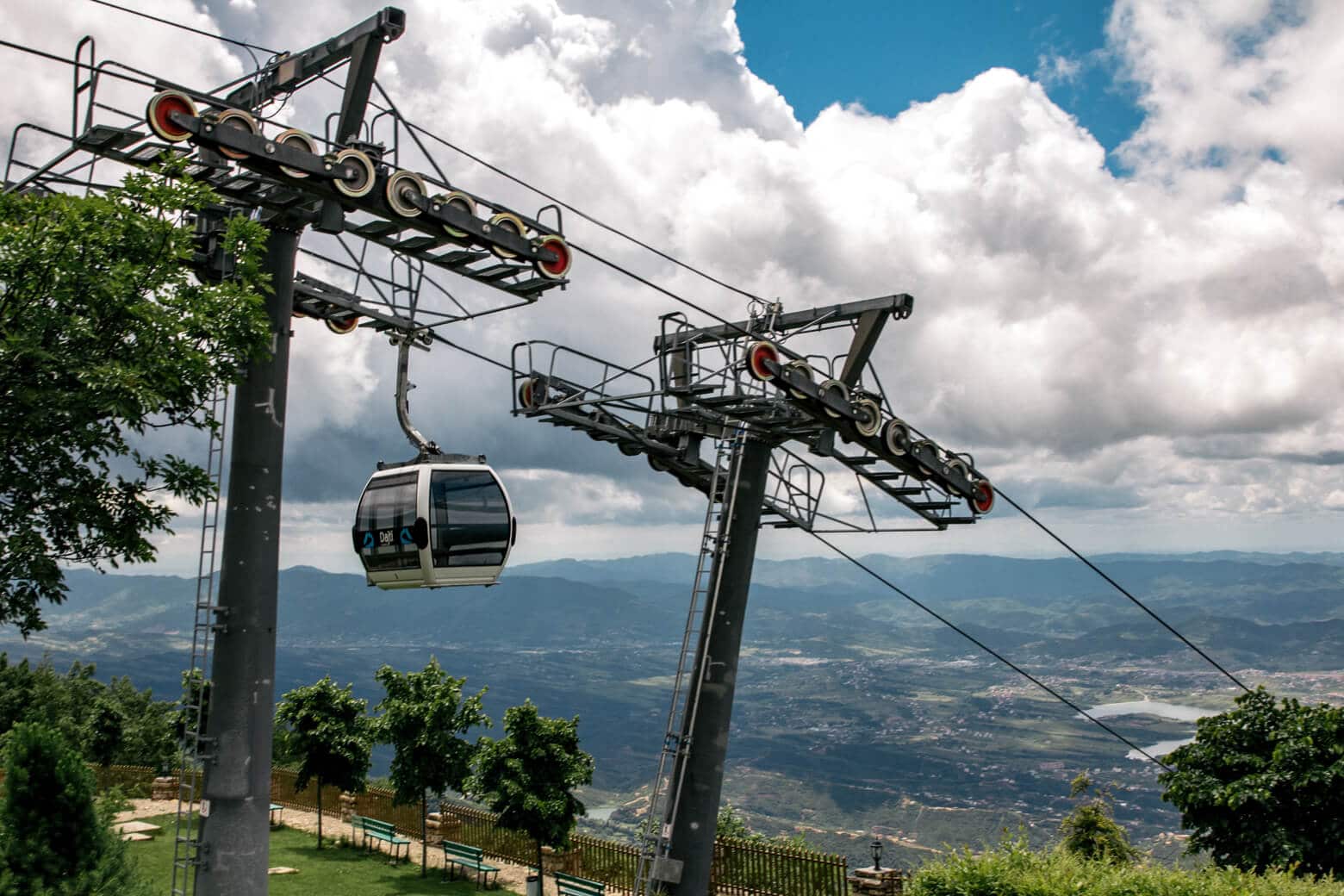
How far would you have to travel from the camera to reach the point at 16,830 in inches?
525

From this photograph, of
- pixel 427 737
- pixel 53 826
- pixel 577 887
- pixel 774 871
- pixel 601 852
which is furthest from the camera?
pixel 427 737

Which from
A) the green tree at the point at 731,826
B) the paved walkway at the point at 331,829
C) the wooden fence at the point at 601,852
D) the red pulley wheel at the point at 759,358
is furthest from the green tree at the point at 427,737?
the red pulley wheel at the point at 759,358

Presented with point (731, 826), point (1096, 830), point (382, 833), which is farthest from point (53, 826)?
point (1096, 830)

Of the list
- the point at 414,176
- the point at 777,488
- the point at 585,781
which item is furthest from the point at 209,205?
the point at 585,781

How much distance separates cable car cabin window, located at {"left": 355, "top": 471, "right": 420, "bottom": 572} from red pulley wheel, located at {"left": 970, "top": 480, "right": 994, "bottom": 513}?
970cm

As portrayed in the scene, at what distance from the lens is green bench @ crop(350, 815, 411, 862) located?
28.9 metres

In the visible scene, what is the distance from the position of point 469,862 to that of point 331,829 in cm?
787

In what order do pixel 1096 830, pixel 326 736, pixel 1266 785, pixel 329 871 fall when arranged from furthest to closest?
pixel 1096 830
pixel 326 736
pixel 329 871
pixel 1266 785

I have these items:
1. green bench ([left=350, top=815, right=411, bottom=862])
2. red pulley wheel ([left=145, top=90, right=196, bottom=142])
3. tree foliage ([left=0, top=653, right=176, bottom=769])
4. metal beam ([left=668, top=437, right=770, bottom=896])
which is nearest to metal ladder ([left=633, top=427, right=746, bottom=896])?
metal beam ([left=668, top=437, right=770, bottom=896])

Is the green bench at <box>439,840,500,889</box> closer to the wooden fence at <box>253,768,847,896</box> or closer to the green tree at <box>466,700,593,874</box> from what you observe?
the wooden fence at <box>253,768,847,896</box>

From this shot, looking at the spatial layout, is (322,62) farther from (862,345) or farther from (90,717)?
(90,717)

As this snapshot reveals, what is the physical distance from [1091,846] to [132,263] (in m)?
29.3

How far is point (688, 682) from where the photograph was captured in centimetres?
1580

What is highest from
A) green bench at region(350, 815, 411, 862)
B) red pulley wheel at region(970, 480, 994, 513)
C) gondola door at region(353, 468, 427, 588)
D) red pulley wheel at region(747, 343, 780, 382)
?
red pulley wheel at region(747, 343, 780, 382)
